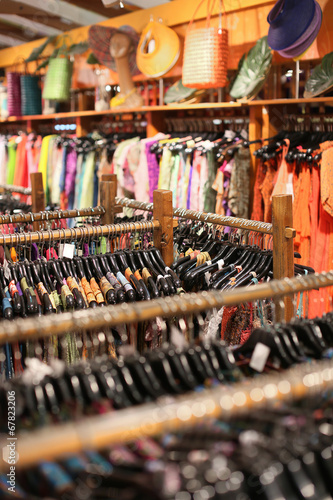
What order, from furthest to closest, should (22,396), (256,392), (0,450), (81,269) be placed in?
(81,269)
(22,396)
(256,392)
(0,450)

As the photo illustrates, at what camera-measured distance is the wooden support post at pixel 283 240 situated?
1.95 m

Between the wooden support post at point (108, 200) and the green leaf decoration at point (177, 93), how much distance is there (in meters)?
1.95

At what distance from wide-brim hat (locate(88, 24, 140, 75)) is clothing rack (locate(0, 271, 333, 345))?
414 centimetres

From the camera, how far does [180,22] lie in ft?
15.4

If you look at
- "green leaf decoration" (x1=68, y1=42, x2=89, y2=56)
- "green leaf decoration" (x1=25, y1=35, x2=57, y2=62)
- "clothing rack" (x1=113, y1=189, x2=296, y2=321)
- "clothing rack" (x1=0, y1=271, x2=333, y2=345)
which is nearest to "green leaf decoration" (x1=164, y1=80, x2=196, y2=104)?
"green leaf decoration" (x1=68, y1=42, x2=89, y2=56)

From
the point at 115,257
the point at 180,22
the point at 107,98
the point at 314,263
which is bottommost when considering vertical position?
the point at 314,263

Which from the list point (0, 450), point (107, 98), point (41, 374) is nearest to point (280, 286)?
point (41, 374)

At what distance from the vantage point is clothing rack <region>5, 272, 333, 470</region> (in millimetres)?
730

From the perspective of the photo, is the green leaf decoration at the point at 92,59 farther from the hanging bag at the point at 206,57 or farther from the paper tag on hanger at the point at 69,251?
the paper tag on hanger at the point at 69,251

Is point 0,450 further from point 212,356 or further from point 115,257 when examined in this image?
point 115,257

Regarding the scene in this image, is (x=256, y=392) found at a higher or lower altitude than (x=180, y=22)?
lower

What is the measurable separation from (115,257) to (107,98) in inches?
144

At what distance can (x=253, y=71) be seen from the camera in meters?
3.93

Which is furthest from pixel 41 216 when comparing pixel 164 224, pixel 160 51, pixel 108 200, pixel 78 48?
pixel 78 48
